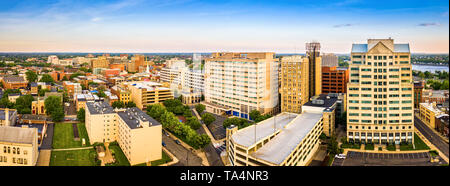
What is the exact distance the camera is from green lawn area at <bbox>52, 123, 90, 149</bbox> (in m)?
10.4

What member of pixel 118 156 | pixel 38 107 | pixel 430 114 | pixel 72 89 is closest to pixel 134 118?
pixel 118 156

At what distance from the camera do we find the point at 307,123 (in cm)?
1108

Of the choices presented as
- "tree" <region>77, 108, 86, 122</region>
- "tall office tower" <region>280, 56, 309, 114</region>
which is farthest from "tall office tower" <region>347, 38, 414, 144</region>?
"tree" <region>77, 108, 86, 122</region>

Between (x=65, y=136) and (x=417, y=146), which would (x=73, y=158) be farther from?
(x=417, y=146)

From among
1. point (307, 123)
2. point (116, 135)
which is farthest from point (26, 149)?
point (307, 123)

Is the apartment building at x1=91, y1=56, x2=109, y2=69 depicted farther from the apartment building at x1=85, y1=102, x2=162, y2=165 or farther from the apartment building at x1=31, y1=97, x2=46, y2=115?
the apartment building at x1=85, y1=102, x2=162, y2=165

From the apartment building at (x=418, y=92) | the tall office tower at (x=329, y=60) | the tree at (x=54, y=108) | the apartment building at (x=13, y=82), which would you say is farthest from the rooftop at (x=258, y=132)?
the apartment building at (x=13, y=82)

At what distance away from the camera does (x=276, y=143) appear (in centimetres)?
877

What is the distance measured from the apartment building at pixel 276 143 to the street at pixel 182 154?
117 centimetres

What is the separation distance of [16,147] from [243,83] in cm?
1056

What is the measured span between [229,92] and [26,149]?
35.0ft

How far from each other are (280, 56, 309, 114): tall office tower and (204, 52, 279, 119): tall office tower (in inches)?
30.6

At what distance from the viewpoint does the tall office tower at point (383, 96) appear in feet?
36.8
